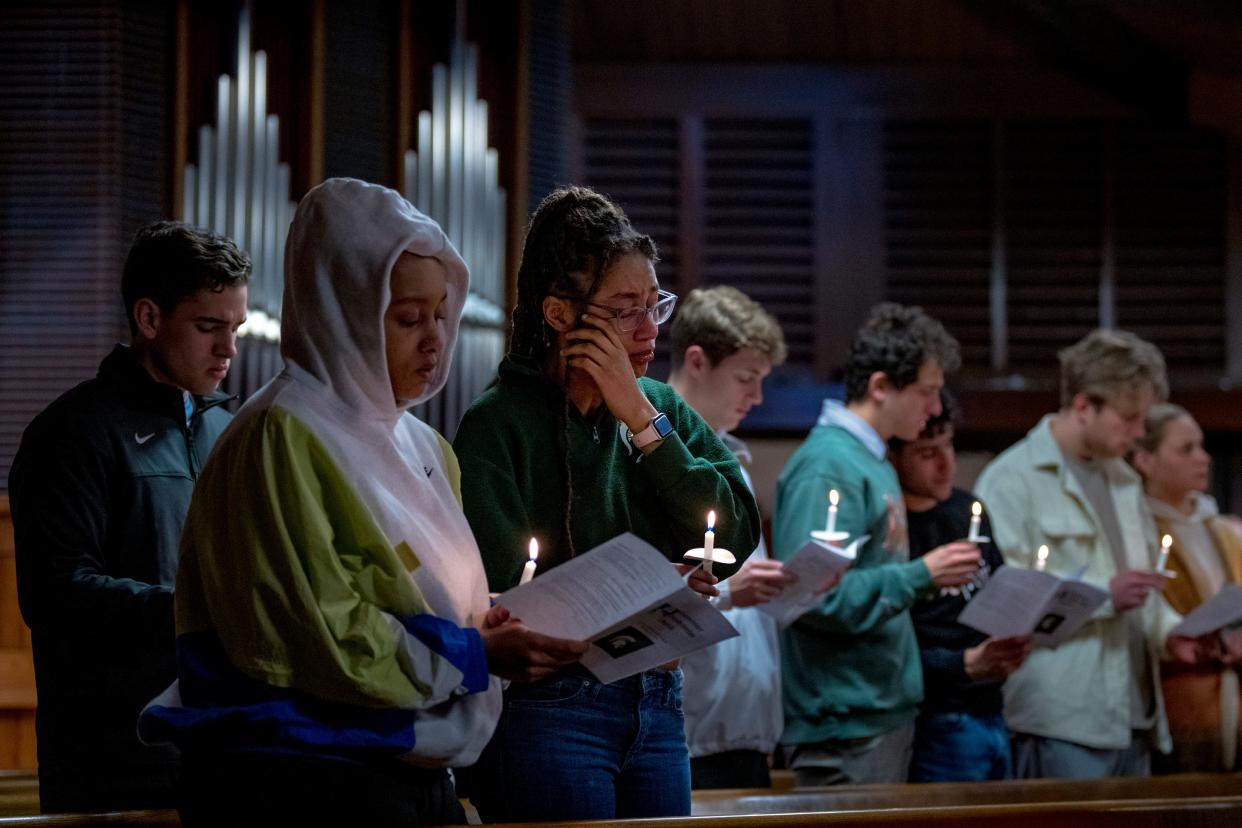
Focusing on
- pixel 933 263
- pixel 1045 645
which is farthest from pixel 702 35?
pixel 1045 645

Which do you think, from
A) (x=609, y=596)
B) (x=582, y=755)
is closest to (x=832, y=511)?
(x=582, y=755)

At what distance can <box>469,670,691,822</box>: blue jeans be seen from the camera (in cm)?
216

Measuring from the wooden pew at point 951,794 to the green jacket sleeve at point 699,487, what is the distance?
0.85 meters

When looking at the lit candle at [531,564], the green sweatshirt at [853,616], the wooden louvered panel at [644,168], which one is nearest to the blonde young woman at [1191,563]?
the green sweatshirt at [853,616]

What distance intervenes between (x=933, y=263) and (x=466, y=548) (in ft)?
16.1

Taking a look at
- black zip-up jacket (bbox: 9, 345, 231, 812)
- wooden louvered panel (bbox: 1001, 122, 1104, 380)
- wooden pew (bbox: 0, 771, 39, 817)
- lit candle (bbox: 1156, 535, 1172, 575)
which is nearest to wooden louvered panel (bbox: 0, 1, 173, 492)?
wooden pew (bbox: 0, 771, 39, 817)

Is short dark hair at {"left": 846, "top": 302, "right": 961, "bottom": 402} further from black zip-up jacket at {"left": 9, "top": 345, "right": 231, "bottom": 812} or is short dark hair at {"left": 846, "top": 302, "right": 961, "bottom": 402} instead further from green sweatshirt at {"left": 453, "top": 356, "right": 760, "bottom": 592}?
black zip-up jacket at {"left": 9, "top": 345, "right": 231, "bottom": 812}

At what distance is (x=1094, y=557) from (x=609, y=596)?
3026mm

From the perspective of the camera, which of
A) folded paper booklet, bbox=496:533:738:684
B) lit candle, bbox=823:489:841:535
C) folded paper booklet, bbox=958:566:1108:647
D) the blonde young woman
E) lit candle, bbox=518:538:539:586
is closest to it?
folded paper booklet, bbox=496:533:738:684

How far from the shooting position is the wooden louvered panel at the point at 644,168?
6.57m

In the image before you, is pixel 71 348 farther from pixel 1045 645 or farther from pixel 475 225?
pixel 1045 645

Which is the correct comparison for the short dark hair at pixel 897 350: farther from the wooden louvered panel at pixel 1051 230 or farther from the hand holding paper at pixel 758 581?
the wooden louvered panel at pixel 1051 230

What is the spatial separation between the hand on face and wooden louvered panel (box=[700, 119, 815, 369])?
433 centimetres

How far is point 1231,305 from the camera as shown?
21.5 feet
